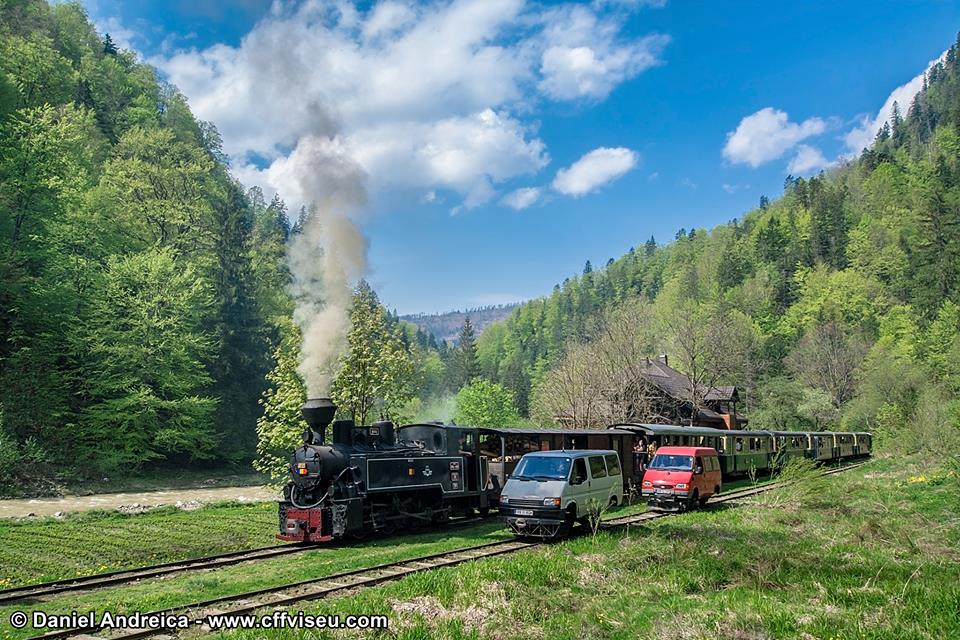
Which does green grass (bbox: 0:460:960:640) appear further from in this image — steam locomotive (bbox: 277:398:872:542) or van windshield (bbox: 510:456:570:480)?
van windshield (bbox: 510:456:570:480)

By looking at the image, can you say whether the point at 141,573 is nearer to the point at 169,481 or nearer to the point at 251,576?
the point at 251,576

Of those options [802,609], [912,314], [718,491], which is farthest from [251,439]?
[912,314]

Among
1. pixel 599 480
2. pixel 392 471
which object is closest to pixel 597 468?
pixel 599 480

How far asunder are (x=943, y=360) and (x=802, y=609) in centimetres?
5390

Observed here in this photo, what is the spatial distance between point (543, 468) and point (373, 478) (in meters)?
4.59

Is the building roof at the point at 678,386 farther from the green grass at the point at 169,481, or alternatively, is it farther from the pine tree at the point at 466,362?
the pine tree at the point at 466,362

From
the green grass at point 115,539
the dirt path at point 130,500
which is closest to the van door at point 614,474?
the green grass at point 115,539

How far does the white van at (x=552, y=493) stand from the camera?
1588cm

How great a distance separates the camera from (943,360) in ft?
171

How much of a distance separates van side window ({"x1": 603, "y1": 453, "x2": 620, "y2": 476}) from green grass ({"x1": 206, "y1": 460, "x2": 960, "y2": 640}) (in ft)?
6.76

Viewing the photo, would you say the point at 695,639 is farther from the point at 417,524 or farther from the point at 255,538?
the point at 255,538

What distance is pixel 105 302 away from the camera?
130ft

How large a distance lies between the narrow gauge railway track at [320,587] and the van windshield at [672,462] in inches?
293

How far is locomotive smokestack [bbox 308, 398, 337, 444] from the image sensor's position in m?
17.8
